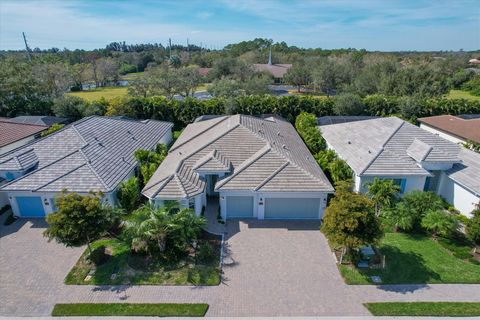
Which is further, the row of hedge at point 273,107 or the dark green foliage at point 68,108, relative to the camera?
the row of hedge at point 273,107

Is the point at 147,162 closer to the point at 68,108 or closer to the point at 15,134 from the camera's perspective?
the point at 15,134

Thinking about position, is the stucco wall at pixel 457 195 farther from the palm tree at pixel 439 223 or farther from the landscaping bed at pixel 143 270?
the landscaping bed at pixel 143 270

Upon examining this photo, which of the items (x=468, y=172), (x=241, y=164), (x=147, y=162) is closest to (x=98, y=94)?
(x=147, y=162)

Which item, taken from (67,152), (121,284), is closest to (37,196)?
(67,152)

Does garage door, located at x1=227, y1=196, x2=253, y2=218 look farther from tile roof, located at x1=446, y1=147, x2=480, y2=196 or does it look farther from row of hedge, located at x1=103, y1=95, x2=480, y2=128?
row of hedge, located at x1=103, y1=95, x2=480, y2=128

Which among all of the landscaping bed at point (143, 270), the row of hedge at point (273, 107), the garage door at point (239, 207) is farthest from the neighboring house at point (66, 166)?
the row of hedge at point (273, 107)
